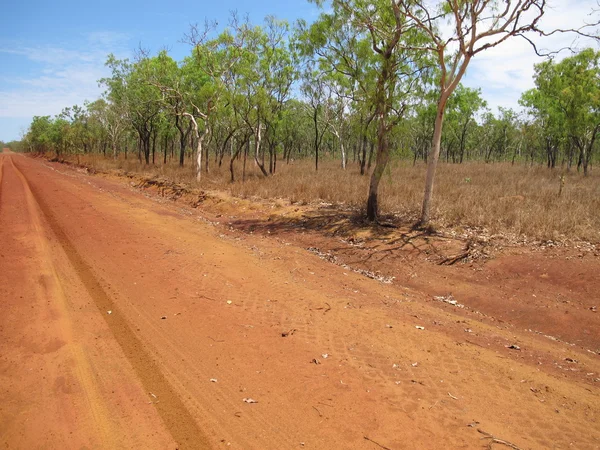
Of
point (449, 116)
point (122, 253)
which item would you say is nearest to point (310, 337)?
point (122, 253)

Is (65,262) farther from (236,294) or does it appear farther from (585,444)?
(585,444)

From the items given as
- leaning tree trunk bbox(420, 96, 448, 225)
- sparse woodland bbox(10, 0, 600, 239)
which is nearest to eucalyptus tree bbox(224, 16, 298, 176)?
sparse woodland bbox(10, 0, 600, 239)

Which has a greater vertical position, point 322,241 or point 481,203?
point 481,203

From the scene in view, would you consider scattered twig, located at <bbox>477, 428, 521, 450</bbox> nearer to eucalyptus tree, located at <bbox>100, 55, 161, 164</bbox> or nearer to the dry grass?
the dry grass

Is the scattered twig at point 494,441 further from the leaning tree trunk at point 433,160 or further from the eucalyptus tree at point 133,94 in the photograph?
the eucalyptus tree at point 133,94

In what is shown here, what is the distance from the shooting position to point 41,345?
468 centimetres

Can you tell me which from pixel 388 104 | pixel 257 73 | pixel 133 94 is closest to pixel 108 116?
pixel 133 94

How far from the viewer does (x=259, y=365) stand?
4590 mm

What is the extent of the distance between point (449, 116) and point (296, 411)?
29697 mm

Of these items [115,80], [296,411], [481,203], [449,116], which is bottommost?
[296,411]

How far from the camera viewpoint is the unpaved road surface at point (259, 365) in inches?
139

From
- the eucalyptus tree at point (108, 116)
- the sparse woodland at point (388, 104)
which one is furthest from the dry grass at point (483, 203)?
the eucalyptus tree at point (108, 116)

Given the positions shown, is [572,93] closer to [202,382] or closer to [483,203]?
[483,203]

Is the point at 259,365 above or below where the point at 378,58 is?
below
